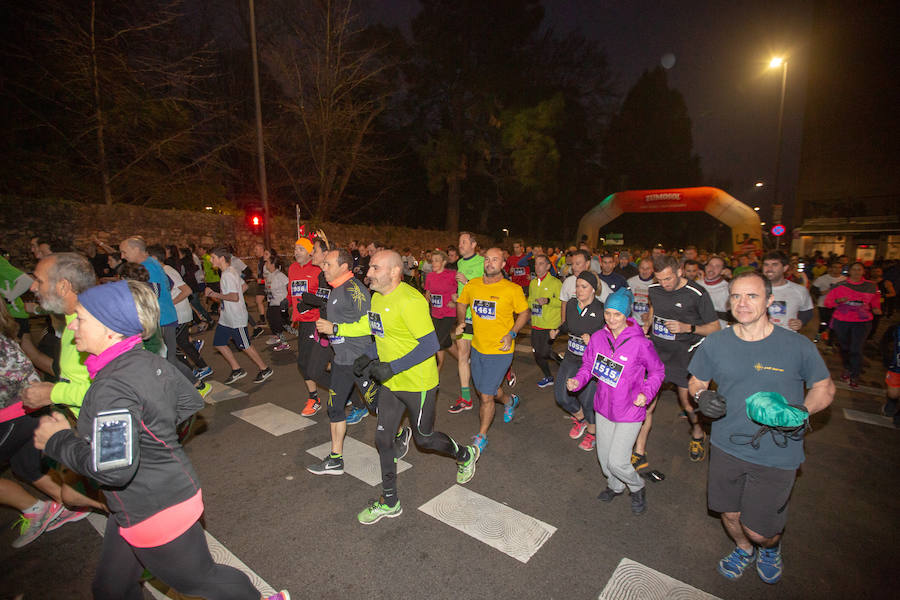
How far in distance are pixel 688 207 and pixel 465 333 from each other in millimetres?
25000

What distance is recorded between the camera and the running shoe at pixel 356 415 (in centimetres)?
563

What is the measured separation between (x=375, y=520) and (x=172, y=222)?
18.9 metres

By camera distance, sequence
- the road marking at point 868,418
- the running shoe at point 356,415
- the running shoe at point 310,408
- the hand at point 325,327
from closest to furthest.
→ the hand at point 325,327
the running shoe at point 356,415
the running shoe at point 310,408
the road marking at point 868,418

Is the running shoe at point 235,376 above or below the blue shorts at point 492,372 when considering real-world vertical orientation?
below

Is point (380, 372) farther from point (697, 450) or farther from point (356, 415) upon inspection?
point (697, 450)

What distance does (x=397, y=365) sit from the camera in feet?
11.0

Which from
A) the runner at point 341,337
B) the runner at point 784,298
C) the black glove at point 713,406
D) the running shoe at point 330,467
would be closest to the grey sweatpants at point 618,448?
the black glove at point 713,406

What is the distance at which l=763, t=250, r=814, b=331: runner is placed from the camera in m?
5.44

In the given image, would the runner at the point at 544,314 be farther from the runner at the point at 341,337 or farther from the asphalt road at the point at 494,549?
the runner at the point at 341,337

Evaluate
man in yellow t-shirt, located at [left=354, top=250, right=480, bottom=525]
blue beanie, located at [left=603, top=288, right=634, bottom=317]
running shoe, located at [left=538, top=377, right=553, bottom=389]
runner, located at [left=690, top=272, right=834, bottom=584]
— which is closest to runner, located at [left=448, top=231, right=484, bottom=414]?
running shoe, located at [left=538, top=377, right=553, bottom=389]

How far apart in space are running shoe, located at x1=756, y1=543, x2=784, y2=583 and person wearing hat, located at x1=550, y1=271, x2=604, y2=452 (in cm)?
202

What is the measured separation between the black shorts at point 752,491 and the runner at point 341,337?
10.2 ft

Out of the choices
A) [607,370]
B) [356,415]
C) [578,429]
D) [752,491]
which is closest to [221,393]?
[356,415]

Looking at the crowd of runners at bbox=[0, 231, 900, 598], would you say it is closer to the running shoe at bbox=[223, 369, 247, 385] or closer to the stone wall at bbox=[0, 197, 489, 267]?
the running shoe at bbox=[223, 369, 247, 385]
